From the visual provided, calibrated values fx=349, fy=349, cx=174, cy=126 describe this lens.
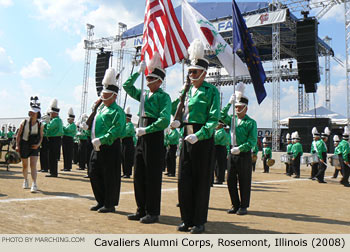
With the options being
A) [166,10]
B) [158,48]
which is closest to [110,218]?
[158,48]

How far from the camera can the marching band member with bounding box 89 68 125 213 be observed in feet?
18.2

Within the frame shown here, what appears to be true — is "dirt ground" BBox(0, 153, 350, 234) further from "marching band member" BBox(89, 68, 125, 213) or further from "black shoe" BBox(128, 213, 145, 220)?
"marching band member" BBox(89, 68, 125, 213)

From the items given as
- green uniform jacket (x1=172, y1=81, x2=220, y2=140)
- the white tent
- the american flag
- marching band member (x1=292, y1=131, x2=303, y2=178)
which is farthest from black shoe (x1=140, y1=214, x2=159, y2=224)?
the white tent

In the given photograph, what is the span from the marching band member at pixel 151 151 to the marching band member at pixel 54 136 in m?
6.75

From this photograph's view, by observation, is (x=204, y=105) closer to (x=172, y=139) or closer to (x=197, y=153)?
(x=197, y=153)

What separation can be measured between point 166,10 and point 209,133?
9.02 ft

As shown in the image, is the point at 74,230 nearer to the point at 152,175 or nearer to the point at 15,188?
the point at 152,175

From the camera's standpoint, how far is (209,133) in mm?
4484

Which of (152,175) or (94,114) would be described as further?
(94,114)

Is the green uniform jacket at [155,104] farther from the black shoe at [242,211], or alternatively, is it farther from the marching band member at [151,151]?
the black shoe at [242,211]

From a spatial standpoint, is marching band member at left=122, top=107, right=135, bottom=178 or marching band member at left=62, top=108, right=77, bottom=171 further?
marching band member at left=62, top=108, right=77, bottom=171

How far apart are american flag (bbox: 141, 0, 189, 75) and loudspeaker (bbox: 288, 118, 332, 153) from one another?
19.4 meters

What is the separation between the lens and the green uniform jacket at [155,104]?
198 inches

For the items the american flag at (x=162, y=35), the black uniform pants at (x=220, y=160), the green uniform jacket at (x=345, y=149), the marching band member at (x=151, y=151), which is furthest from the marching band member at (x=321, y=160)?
the marching band member at (x=151, y=151)
